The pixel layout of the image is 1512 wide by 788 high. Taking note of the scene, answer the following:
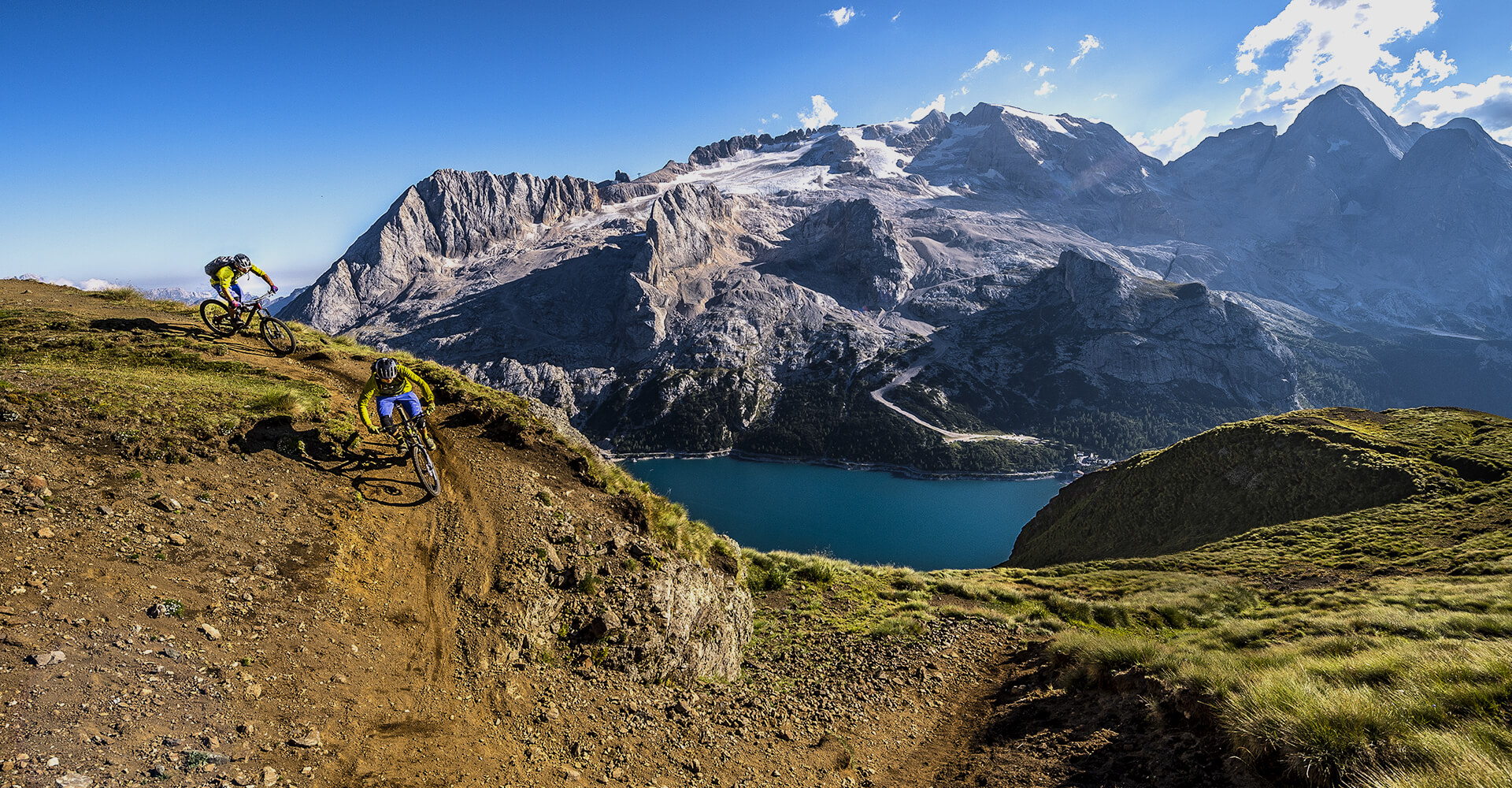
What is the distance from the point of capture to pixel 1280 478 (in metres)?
41.1

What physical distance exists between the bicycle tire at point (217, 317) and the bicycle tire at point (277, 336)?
31.3 inches

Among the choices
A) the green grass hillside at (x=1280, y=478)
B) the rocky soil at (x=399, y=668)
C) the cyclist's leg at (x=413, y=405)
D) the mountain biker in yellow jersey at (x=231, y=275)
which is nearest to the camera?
the rocky soil at (x=399, y=668)

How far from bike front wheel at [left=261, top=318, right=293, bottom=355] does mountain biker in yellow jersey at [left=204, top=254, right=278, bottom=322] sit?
1.00 metres

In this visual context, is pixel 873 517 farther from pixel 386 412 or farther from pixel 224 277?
pixel 386 412

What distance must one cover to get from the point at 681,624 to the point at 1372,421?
2551 inches

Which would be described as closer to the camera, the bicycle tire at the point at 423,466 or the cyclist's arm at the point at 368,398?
the cyclist's arm at the point at 368,398

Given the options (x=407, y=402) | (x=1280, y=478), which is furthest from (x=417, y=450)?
(x=1280, y=478)

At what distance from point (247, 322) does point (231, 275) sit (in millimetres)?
1545

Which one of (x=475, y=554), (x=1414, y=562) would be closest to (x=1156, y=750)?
(x=475, y=554)

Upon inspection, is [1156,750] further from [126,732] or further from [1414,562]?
[1414,562]

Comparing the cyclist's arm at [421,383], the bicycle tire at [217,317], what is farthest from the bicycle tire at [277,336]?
the cyclist's arm at [421,383]

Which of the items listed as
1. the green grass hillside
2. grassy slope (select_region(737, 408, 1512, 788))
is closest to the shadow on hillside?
grassy slope (select_region(737, 408, 1512, 788))

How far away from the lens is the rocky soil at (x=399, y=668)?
6297 millimetres

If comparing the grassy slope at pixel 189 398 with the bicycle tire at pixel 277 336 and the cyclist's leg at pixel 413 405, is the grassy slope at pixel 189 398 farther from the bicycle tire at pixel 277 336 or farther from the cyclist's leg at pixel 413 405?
the cyclist's leg at pixel 413 405
